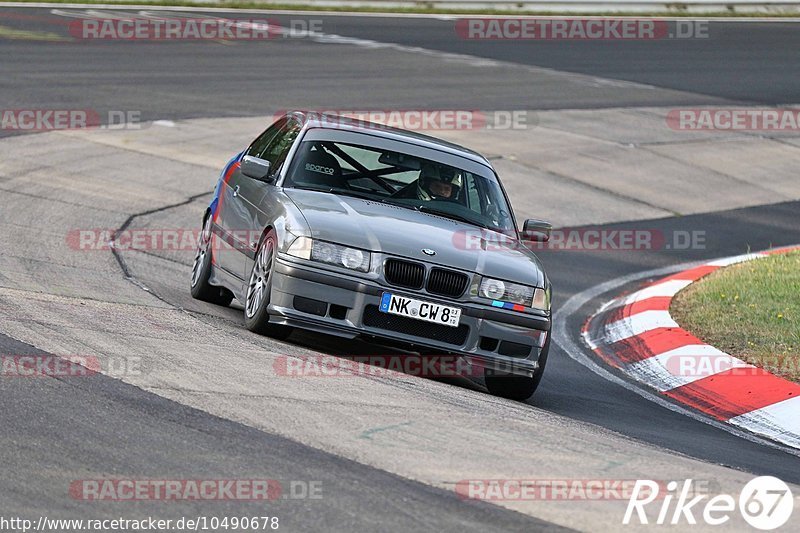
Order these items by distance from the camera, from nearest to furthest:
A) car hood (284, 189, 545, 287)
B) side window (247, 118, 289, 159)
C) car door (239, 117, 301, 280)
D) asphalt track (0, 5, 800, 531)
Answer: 1. asphalt track (0, 5, 800, 531)
2. car hood (284, 189, 545, 287)
3. car door (239, 117, 301, 280)
4. side window (247, 118, 289, 159)

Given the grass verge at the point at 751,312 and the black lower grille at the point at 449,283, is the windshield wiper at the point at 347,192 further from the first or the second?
the grass verge at the point at 751,312

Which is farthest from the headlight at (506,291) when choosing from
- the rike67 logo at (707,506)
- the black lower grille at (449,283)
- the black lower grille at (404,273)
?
the rike67 logo at (707,506)

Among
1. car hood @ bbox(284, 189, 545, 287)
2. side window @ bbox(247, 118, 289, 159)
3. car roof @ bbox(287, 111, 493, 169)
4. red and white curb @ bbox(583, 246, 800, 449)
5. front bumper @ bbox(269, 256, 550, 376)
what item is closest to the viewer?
front bumper @ bbox(269, 256, 550, 376)

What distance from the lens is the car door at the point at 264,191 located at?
887cm

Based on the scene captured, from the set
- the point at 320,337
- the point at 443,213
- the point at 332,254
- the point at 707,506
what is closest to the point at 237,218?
the point at 320,337

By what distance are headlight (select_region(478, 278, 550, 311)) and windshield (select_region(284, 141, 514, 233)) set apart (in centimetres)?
99

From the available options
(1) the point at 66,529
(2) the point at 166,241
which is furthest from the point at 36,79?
(1) the point at 66,529

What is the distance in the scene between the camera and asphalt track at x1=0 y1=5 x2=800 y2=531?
5277mm

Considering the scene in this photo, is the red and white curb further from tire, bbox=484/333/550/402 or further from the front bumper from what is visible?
the front bumper

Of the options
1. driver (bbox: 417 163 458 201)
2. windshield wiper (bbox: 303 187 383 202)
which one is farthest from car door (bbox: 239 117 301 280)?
driver (bbox: 417 163 458 201)

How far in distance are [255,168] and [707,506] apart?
461 cm

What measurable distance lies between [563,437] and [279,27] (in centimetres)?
2323

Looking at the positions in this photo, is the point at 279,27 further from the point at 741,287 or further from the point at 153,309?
the point at 153,309

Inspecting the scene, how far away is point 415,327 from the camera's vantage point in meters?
8.02
